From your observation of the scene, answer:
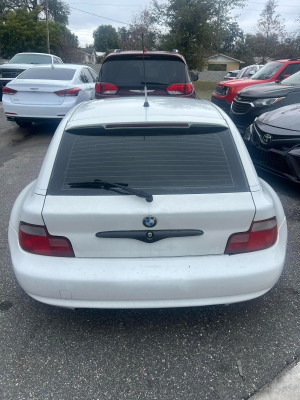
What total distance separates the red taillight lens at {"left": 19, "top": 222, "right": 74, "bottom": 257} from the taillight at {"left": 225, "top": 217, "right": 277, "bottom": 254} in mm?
1032

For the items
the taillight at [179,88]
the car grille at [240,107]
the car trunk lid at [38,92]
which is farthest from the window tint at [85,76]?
the car grille at [240,107]

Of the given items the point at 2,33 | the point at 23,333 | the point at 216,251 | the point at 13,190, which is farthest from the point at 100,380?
the point at 2,33

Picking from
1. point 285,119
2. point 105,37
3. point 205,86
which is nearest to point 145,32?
point 205,86

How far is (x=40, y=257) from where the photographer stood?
2.55m

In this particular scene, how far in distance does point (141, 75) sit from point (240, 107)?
2.78 m

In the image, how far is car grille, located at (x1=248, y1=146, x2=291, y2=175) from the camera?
5254mm

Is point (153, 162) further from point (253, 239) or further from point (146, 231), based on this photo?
point (253, 239)

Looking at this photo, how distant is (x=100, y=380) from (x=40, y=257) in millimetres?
846

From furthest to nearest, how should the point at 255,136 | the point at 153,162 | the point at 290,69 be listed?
the point at 290,69 → the point at 255,136 → the point at 153,162

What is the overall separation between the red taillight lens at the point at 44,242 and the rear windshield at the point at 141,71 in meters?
5.11

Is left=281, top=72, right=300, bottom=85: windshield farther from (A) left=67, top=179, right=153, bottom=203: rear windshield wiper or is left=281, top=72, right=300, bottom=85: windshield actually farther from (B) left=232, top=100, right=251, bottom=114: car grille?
(A) left=67, top=179, right=153, bottom=203: rear windshield wiper

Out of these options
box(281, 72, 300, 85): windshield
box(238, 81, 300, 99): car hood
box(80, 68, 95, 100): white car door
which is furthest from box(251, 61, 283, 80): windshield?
box(80, 68, 95, 100): white car door

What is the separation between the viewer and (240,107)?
8852mm

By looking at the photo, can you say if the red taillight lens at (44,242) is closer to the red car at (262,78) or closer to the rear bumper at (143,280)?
the rear bumper at (143,280)
